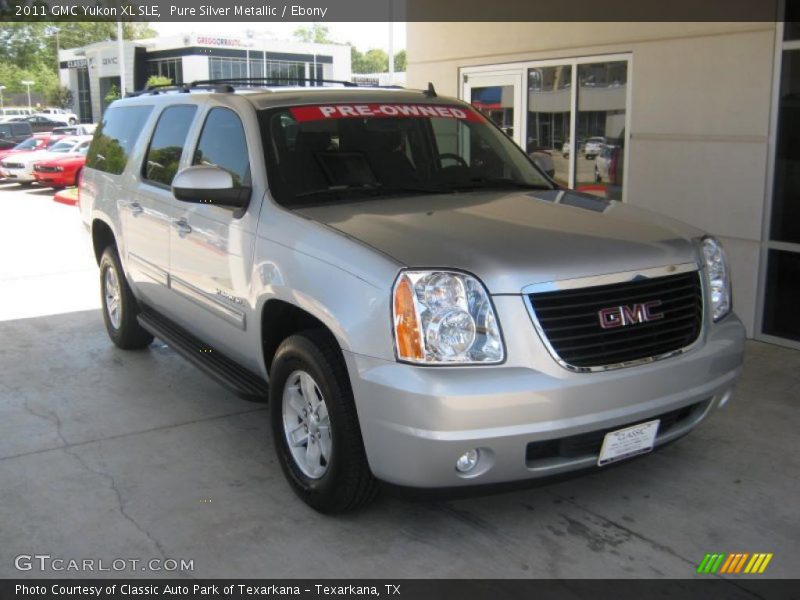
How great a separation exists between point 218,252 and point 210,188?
45 centimetres

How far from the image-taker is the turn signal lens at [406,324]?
3.30 metres

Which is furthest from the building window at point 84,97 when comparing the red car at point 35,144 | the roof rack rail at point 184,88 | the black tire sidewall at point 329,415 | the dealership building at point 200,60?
the black tire sidewall at point 329,415

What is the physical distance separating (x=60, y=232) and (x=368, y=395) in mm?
12205

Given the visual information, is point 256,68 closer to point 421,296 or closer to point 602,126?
point 602,126

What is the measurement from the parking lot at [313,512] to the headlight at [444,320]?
662 millimetres

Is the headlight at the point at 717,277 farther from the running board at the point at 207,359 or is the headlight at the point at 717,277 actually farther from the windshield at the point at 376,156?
the running board at the point at 207,359

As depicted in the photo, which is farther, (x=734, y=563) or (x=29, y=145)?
(x=29, y=145)

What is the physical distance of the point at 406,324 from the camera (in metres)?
3.32

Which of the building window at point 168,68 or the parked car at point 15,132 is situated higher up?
the building window at point 168,68

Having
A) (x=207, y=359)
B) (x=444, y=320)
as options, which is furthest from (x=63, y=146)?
(x=444, y=320)

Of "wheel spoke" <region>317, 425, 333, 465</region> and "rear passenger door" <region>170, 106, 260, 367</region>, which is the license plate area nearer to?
"wheel spoke" <region>317, 425, 333, 465</region>

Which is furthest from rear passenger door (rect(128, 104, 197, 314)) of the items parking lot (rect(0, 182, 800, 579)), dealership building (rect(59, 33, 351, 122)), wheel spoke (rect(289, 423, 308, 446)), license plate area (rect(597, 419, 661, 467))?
dealership building (rect(59, 33, 351, 122))

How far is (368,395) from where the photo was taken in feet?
11.1

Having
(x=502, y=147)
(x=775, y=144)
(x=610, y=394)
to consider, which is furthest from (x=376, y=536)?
(x=775, y=144)
